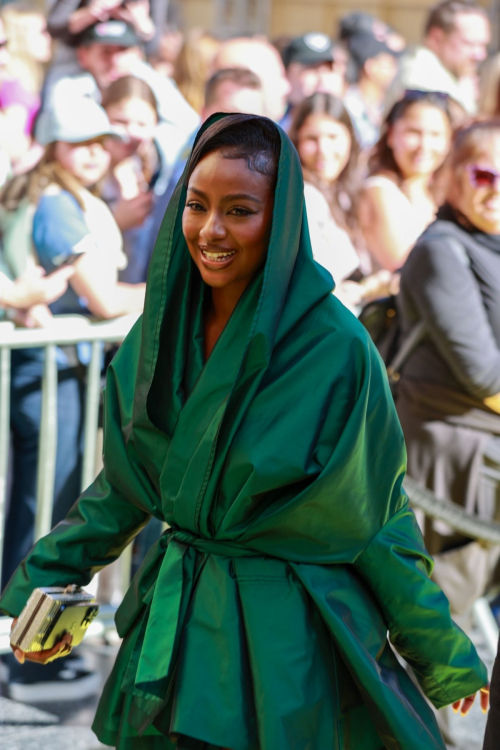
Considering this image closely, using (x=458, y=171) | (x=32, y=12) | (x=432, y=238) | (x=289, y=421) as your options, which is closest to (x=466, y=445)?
(x=432, y=238)

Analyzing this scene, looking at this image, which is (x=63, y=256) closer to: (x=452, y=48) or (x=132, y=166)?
(x=132, y=166)

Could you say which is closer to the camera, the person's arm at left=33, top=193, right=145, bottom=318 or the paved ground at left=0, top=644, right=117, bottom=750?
the paved ground at left=0, top=644, right=117, bottom=750

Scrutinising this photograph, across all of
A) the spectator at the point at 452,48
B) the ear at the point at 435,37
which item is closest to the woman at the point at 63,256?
the spectator at the point at 452,48

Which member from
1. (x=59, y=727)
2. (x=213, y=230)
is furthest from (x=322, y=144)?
(x=213, y=230)

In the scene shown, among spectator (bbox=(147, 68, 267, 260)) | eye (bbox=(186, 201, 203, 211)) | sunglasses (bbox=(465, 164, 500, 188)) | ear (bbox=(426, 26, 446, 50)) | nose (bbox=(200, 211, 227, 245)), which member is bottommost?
sunglasses (bbox=(465, 164, 500, 188))

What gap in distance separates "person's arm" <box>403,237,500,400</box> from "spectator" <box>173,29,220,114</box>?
2052 mm

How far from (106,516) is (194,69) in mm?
3815

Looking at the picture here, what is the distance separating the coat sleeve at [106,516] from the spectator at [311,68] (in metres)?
3.69

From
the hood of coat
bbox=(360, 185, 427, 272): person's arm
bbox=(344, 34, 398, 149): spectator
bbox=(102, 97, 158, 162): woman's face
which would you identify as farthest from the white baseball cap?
bbox=(344, 34, 398, 149): spectator

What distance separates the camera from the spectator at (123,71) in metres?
4.78

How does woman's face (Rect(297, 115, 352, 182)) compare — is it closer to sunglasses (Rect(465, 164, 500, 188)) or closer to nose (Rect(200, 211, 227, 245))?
sunglasses (Rect(465, 164, 500, 188))

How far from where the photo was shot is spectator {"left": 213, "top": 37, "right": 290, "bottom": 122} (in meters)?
5.01

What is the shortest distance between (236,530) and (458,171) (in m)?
2.22

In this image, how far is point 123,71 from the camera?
4875 millimetres
